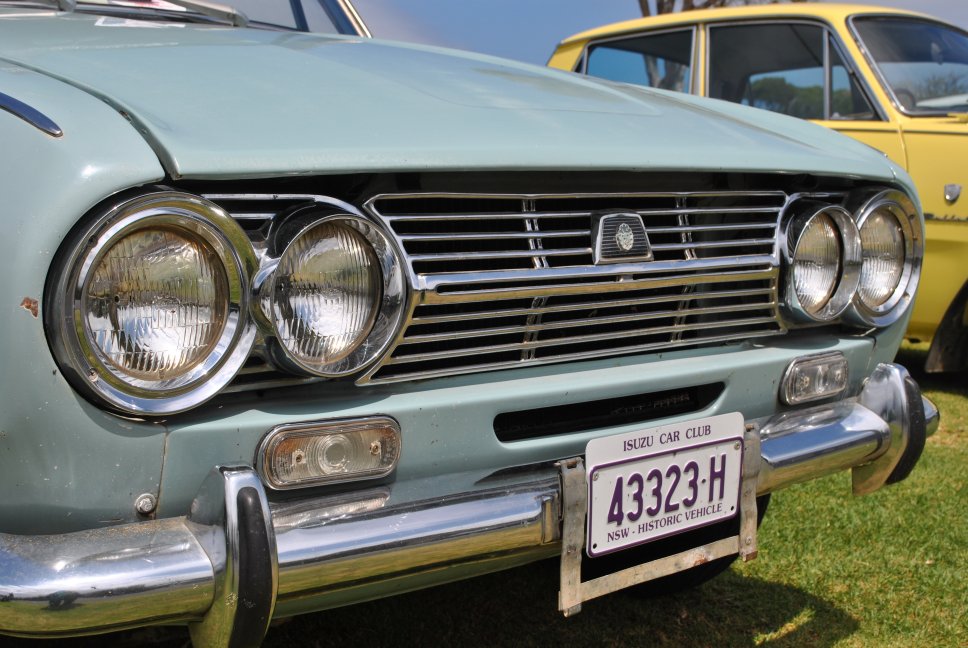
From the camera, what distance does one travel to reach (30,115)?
4.38ft

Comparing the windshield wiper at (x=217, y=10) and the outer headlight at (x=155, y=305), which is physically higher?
the windshield wiper at (x=217, y=10)

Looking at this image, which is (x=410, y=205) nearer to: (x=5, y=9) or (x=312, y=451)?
(x=312, y=451)

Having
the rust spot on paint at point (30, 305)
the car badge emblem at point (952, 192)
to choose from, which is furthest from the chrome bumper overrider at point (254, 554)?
the car badge emblem at point (952, 192)

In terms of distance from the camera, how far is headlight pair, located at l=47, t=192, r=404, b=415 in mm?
1292

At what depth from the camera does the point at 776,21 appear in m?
5.16

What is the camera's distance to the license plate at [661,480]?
5.58ft

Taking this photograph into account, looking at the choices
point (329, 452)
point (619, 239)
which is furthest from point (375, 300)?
point (619, 239)

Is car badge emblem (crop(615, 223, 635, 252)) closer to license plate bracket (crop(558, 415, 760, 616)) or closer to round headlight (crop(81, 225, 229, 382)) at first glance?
license plate bracket (crop(558, 415, 760, 616))

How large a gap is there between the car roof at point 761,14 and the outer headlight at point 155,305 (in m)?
4.36

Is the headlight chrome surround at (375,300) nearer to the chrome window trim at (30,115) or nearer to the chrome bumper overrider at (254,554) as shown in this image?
the chrome bumper overrider at (254,554)

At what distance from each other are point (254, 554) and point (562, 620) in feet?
4.49

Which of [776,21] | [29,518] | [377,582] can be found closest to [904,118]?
[776,21]

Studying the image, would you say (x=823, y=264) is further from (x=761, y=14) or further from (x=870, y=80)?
(x=761, y=14)

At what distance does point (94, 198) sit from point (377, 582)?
2.31 ft
